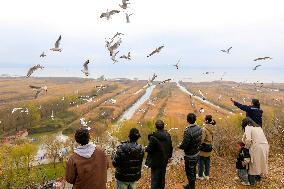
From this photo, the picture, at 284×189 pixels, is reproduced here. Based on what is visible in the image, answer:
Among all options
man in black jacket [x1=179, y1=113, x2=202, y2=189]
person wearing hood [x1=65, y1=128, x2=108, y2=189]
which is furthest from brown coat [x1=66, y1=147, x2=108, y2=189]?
man in black jacket [x1=179, y1=113, x2=202, y2=189]

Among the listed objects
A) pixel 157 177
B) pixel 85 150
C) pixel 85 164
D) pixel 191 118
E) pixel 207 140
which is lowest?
pixel 157 177

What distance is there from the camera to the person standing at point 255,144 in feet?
33.0

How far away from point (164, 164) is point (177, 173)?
491cm

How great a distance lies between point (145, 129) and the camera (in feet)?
219

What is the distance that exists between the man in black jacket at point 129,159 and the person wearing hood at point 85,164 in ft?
3.62

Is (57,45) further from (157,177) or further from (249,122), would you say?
(249,122)

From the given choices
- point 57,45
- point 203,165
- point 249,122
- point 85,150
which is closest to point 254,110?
point 249,122

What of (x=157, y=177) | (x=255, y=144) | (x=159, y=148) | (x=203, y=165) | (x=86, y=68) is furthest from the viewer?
(x=86, y=68)

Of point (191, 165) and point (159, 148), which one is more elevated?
point (159, 148)

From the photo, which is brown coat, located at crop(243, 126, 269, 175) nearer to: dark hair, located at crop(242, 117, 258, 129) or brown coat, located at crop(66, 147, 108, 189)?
dark hair, located at crop(242, 117, 258, 129)

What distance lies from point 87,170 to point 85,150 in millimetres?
347

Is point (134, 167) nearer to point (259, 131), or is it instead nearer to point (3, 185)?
point (259, 131)

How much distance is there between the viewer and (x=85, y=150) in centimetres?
648

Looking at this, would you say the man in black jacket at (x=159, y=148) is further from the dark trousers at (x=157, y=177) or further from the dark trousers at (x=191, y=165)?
the dark trousers at (x=191, y=165)
